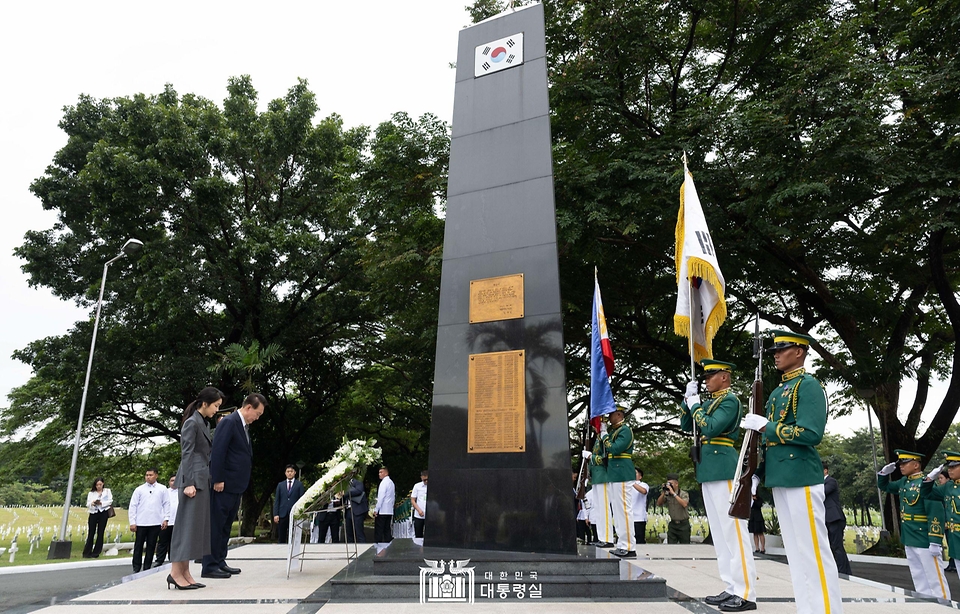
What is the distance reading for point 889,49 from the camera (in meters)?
9.64

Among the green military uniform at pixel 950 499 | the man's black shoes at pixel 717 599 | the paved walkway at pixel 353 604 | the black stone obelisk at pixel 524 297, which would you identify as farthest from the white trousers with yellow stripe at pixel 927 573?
the black stone obelisk at pixel 524 297

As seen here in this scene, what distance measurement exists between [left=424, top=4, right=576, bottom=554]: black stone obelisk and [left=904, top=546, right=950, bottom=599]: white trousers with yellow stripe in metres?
4.10

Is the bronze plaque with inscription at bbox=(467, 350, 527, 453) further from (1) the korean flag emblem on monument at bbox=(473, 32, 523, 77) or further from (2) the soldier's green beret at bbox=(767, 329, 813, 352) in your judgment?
(1) the korean flag emblem on monument at bbox=(473, 32, 523, 77)

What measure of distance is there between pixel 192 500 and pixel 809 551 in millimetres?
4628

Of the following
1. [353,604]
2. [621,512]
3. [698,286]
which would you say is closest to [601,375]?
[621,512]

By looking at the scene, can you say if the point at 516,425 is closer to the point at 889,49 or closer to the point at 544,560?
the point at 544,560

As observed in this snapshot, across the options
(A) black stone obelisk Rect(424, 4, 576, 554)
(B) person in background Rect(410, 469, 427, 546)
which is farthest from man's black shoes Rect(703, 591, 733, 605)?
(B) person in background Rect(410, 469, 427, 546)

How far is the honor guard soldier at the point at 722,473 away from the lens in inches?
173

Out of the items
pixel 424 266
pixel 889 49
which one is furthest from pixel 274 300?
pixel 889 49

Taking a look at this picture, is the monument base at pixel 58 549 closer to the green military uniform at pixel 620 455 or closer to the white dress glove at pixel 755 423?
the green military uniform at pixel 620 455

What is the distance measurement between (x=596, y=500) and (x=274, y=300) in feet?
41.8

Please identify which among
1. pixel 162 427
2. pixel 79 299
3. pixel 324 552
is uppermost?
pixel 79 299

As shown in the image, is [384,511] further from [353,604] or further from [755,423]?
[755,423]

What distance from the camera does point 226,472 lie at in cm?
598
